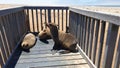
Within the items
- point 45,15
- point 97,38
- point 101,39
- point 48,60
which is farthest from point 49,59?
point 45,15

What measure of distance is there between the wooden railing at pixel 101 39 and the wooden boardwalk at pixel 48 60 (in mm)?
308

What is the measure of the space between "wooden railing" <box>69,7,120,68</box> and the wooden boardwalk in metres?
0.31

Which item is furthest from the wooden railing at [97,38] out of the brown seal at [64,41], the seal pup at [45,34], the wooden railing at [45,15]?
the wooden railing at [45,15]

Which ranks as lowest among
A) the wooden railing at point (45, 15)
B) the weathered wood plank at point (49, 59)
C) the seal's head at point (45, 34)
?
the weathered wood plank at point (49, 59)

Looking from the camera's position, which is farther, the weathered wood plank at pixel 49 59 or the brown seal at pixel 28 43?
the brown seal at pixel 28 43

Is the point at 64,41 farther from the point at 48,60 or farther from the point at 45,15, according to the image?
the point at 45,15

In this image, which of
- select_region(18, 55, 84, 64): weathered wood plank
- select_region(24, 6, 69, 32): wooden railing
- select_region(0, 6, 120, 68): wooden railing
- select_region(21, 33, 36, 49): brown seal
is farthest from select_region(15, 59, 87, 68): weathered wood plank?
select_region(24, 6, 69, 32): wooden railing

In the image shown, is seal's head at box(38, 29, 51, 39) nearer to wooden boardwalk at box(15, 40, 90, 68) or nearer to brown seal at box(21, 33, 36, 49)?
brown seal at box(21, 33, 36, 49)

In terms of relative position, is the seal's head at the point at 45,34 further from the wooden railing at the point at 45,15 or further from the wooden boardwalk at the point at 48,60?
the wooden boardwalk at the point at 48,60

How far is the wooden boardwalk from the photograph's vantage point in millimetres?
3582

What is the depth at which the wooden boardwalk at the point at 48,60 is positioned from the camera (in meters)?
3.58

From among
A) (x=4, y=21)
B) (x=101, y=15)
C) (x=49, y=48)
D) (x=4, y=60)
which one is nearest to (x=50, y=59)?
(x=49, y=48)

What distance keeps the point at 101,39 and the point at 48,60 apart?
1599 millimetres

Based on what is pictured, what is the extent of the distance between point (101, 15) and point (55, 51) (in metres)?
2.21
